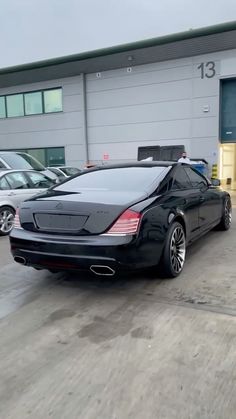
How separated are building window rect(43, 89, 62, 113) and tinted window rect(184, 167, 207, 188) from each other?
721 inches

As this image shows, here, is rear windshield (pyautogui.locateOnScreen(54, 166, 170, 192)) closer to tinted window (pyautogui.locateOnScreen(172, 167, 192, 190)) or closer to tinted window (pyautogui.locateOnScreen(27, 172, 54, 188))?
tinted window (pyautogui.locateOnScreen(172, 167, 192, 190))

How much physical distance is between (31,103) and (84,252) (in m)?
22.1

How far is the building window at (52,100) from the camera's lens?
22.8 m

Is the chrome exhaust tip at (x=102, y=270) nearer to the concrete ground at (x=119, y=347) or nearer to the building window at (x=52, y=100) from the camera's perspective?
the concrete ground at (x=119, y=347)

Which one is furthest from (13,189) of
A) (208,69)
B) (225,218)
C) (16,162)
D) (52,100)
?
(52,100)

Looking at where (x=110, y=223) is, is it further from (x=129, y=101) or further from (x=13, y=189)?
(x=129, y=101)

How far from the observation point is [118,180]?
14.9ft

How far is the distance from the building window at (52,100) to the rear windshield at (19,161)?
470 inches

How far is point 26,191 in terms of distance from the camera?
26.4ft

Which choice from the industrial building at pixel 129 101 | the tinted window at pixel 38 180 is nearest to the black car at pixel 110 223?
the tinted window at pixel 38 180

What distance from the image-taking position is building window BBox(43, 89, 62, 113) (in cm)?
2275

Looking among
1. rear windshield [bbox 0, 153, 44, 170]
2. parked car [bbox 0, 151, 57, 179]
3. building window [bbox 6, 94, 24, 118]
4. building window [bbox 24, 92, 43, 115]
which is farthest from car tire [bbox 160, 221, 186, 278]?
building window [bbox 6, 94, 24, 118]

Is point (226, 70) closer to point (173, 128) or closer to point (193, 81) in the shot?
point (193, 81)

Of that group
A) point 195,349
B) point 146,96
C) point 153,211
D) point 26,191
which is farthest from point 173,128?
point 195,349
